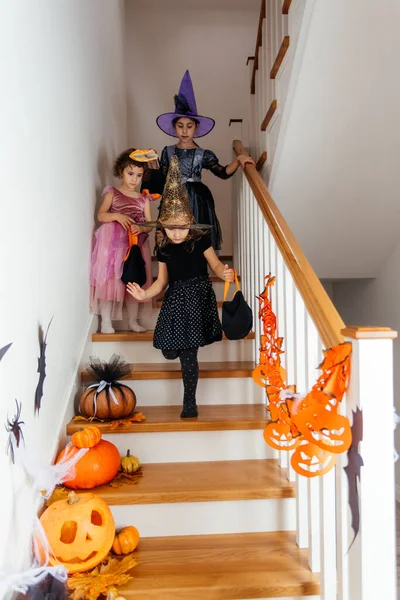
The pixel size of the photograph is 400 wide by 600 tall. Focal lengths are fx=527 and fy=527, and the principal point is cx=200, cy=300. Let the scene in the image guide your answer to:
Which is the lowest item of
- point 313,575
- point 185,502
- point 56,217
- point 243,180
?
point 313,575

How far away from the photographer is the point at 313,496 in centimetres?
159

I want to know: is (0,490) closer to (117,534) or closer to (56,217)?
(117,534)

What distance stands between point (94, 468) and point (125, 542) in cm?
26

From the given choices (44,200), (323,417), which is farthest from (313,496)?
(44,200)

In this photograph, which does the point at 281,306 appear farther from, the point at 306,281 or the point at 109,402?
the point at 109,402

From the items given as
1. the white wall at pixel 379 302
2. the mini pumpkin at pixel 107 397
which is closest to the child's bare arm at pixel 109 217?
the mini pumpkin at pixel 107 397

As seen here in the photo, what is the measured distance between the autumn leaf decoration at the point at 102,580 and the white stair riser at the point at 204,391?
2.58 ft

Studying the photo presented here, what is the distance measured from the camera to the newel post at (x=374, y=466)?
1138 mm

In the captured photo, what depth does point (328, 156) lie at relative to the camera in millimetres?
2545

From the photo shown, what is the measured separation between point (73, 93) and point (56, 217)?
65cm

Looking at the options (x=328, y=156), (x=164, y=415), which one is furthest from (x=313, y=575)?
(x=328, y=156)

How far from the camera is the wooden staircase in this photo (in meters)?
1.51

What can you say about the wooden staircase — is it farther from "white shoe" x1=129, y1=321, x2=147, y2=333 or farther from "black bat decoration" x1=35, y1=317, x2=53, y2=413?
"black bat decoration" x1=35, y1=317, x2=53, y2=413

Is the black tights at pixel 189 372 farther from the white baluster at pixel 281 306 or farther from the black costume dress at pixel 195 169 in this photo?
the black costume dress at pixel 195 169
